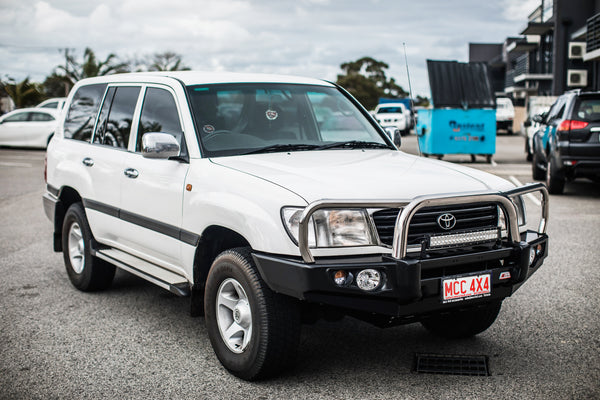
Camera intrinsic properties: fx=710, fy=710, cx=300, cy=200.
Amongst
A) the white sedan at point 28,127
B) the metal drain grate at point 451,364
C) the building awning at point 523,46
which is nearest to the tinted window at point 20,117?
the white sedan at point 28,127

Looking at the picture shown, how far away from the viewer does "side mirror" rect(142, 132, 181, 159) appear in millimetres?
4598

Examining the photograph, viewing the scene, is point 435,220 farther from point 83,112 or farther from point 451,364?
point 83,112

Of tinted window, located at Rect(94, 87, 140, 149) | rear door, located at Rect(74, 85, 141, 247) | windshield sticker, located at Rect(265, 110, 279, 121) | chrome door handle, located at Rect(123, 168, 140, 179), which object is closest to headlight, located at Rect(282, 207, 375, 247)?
windshield sticker, located at Rect(265, 110, 279, 121)

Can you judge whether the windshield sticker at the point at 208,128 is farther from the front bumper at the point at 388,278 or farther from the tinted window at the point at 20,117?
the tinted window at the point at 20,117

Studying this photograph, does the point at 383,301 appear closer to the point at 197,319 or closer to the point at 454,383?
the point at 454,383

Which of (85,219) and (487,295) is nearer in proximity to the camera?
(487,295)

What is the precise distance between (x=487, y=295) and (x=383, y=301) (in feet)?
2.12

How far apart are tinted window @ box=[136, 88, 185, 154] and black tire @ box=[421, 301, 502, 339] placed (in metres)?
2.17

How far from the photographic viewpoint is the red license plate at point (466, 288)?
149 inches

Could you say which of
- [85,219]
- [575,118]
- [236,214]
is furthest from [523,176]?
[236,214]

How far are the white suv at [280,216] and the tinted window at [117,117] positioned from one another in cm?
2

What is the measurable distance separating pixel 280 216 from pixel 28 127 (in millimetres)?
22873

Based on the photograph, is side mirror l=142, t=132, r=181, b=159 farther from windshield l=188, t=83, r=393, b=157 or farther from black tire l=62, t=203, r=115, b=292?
black tire l=62, t=203, r=115, b=292

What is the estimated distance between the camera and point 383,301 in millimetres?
3738
